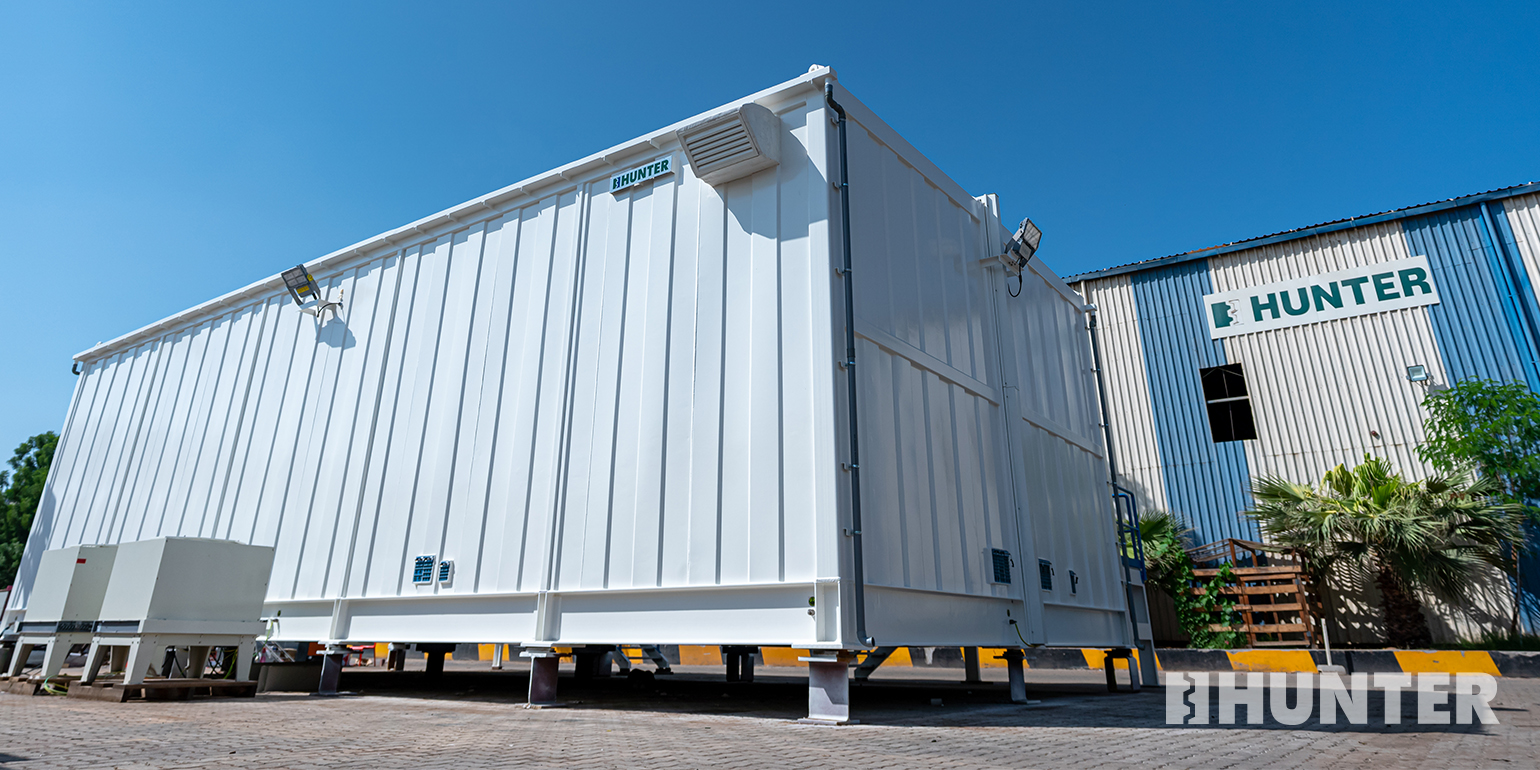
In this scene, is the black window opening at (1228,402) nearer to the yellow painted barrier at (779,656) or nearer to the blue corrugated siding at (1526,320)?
the blue corrugated siding at (1526,320)

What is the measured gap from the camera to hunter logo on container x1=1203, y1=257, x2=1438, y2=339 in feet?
56.7

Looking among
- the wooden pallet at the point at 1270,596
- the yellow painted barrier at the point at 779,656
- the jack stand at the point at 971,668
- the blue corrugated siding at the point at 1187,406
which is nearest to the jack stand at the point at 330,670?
the jack stand at the point at 971,668

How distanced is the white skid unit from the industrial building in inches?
335

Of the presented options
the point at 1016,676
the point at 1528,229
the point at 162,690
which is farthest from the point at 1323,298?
the point at 162,690

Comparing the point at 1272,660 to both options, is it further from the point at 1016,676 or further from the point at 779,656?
the point at 779,656

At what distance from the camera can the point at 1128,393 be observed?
19609mm

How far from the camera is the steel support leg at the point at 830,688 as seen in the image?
597 centimetres

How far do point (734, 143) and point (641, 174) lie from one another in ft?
4.68

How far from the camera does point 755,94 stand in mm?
7668

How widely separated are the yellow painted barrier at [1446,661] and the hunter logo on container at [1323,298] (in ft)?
25.8

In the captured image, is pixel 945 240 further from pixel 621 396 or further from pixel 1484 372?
pixel 1484 372

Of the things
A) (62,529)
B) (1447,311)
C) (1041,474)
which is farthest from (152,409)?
(1447,311)

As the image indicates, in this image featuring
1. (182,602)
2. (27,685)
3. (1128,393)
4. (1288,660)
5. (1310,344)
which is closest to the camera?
(182,602)

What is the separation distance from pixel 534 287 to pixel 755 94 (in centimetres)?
316
